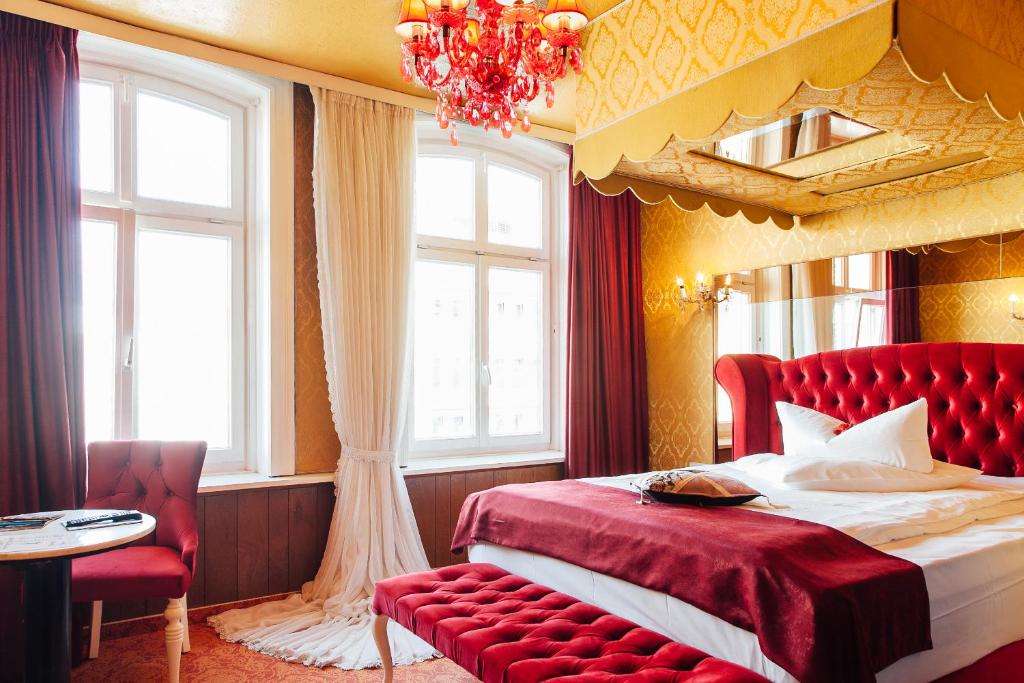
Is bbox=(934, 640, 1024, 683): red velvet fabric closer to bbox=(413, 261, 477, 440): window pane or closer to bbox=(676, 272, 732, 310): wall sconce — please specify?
bbox=(676, 272, 732, 310): wall sconce

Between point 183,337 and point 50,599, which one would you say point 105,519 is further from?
point 183,337

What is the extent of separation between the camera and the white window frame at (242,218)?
364cm

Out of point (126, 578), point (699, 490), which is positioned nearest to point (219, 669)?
point (126, 578)

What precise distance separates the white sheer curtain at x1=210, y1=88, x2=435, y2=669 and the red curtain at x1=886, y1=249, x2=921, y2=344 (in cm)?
268

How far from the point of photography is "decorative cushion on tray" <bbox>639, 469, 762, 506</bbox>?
2666mm

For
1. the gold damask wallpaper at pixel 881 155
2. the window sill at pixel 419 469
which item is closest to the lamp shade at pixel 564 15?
the gold damask wallpaper at pixel 881 155

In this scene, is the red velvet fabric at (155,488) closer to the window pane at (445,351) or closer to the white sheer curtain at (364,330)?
the white sheer curtain at (364,330)

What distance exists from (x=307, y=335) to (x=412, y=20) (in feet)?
6.98

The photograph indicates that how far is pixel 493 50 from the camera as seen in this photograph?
232 cm

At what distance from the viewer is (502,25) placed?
2.37m

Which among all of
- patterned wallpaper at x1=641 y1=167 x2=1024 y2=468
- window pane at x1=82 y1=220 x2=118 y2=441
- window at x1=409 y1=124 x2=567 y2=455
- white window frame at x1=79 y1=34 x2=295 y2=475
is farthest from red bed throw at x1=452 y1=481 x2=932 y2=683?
window pane at x1=82 y1=220 x2=118 y2=441

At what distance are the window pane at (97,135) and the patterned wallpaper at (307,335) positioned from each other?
94cm

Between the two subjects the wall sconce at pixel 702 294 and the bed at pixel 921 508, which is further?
the wall sconce at pixel 702 294

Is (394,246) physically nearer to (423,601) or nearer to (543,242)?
(543,242)
